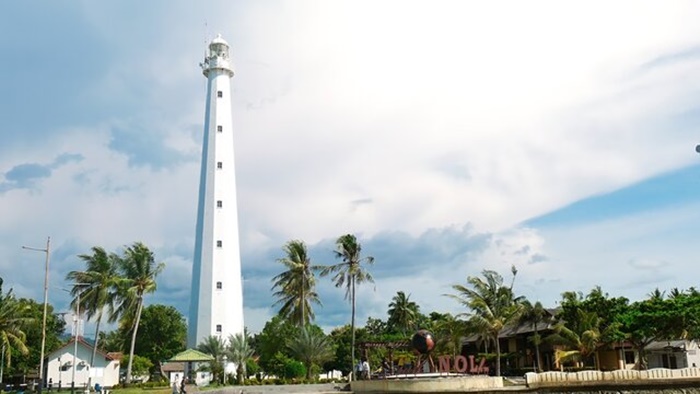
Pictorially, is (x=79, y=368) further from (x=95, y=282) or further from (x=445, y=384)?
(x=445, y=384)

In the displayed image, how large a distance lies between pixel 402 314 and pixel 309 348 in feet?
114

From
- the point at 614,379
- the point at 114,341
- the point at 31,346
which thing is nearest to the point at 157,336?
the point at 114,341

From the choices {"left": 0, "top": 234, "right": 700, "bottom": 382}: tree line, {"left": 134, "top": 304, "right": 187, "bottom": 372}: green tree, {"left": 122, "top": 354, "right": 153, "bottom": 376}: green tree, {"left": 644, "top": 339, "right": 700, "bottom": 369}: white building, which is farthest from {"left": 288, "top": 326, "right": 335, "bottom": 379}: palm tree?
{"left": 134, "top": 304, "right": 187, "bottom": 372}: green tree

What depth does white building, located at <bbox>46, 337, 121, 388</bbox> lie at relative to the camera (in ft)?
205

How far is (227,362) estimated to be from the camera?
54.3 meters

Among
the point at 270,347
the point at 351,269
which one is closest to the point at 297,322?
the point at 270,347

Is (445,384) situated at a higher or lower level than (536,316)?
lower

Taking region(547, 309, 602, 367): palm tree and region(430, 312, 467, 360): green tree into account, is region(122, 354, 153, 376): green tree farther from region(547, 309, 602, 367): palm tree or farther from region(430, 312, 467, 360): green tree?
region(547, 309, 602, 367): palm tree

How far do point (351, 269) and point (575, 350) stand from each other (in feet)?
58.3

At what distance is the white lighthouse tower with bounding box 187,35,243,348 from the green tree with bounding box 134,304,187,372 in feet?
105

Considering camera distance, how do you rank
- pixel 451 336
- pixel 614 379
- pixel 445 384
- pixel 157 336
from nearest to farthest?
pixel 445 384
pixel 614 379
pixel 451 336
pixel 157 336

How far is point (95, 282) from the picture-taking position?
54.3 m

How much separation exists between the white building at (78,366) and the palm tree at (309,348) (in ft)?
68.6

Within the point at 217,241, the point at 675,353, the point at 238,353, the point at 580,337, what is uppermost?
the point at 217,241
